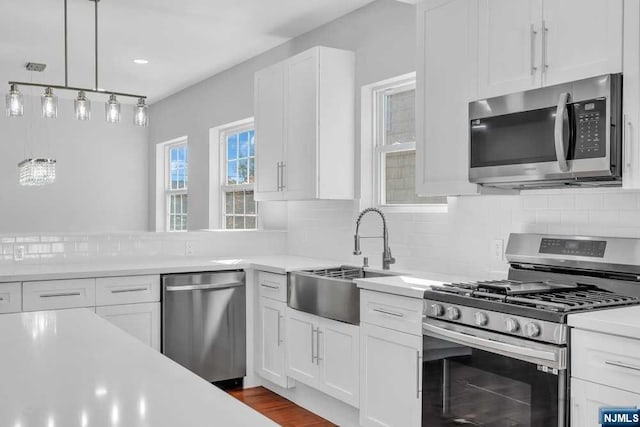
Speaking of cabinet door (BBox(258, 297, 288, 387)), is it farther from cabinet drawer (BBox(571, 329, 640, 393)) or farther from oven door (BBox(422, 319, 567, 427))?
cabinet drawer (BBox(571, 329, 640, 393))

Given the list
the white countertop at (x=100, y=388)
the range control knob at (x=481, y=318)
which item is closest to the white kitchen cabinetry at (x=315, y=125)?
the range control knob at (x=481, y=318)

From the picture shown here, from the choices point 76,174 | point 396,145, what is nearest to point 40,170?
point 76,174

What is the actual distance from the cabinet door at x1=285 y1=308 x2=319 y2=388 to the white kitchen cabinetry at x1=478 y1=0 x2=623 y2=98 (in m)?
1.71

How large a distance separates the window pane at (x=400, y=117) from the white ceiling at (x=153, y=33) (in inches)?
28.6

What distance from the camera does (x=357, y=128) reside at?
4289mm

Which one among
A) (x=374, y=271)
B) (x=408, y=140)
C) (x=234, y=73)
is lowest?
(x=374, y=271)

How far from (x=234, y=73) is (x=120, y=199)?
10.1 ft

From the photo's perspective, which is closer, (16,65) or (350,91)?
(350,91)

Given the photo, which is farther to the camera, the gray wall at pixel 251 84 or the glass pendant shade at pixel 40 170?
the glass pendant shade at pixel 40 170

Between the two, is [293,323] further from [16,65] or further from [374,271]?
[16,65]

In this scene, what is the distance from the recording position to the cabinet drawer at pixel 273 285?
157 inches

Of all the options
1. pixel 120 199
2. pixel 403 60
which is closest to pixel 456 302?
pixel 403 60

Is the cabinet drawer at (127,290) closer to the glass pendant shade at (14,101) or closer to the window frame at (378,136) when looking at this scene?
the glass pendant shade at (14,101)

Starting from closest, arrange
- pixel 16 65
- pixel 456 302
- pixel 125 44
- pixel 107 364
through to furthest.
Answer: pixel 107 364, pixel 456 302, pixel 125 44, pixel 16 65
